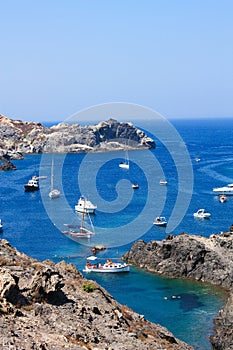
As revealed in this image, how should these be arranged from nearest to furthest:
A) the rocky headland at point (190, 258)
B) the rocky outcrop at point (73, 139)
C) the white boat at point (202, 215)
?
the rocky headland at point (190, 258) → the white boat at point (202, 215) → the rocky outcrop at point (73, 139)

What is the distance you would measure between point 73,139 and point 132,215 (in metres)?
107

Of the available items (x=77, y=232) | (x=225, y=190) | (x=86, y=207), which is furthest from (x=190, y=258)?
(x=225, y=190)

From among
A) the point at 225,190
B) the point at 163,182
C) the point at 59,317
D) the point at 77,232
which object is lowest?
the point at 77,232

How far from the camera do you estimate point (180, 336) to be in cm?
3906

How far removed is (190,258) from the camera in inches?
2157

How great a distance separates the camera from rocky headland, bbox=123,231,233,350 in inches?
2066

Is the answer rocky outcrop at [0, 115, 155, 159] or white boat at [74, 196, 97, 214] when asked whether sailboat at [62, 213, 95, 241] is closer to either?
white boat at [74, 196, 97, 214]

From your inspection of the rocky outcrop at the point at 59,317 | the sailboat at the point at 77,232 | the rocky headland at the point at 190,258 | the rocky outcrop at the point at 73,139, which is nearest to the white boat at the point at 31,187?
the sailboat at the point at 77,232

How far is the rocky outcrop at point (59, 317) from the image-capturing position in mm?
19578

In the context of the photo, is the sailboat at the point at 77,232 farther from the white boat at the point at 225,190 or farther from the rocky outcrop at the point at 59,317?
the rocky outcrop at the point at 59,317

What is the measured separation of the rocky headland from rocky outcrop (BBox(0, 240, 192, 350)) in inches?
978

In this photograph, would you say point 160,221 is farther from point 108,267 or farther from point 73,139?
point 73,139

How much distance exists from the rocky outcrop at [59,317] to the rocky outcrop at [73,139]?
496 feet

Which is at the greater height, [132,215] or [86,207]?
[86,207]
